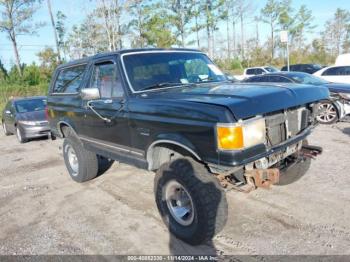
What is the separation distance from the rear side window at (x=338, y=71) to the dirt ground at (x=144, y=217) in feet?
28.3

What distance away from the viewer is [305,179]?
16.4ft

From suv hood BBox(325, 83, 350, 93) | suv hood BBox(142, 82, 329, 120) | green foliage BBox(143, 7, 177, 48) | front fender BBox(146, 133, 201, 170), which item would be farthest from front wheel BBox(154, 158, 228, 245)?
green foliage BBox(143, 7, 177, 48)

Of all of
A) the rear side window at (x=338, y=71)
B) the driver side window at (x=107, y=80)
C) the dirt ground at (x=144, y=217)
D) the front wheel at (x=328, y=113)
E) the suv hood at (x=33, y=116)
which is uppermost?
the driver side window at (x=107, y=80)

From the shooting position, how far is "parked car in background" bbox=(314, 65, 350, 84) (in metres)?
13.2

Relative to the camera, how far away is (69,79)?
18.5 ft

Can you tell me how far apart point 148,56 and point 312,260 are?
10.2 ft

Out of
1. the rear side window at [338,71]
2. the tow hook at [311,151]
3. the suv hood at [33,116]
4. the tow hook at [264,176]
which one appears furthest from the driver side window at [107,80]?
the rear side window at [338,71]

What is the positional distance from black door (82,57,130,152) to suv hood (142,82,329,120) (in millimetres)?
510

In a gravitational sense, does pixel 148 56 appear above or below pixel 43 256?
above

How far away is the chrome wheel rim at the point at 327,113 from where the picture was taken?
9094 mm

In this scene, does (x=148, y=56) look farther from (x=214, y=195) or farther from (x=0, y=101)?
(x=0, y=101)

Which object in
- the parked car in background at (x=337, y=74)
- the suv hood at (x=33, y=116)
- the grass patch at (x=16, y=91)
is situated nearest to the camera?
the suv hood at (x=33, y=116)

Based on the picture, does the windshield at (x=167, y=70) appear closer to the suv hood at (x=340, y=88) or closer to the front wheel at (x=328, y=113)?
the front wheel at (x=328, y=113)

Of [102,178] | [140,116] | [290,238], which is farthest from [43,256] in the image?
[290,238]
